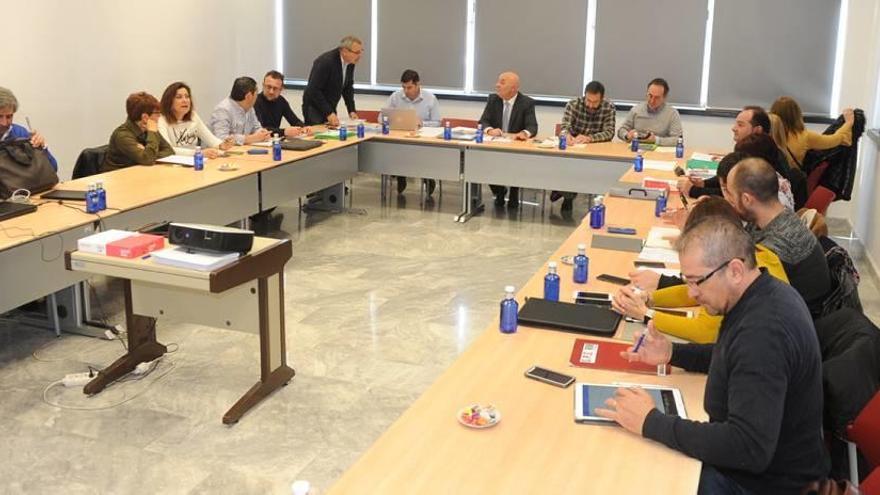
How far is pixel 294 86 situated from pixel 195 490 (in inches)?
302

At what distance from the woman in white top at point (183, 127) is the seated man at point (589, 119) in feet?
10.3

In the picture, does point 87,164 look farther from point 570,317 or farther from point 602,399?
point 602,399

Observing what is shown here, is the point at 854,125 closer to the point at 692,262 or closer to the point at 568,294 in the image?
the point at 568,294

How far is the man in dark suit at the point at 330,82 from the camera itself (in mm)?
8305

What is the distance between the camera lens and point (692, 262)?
2146mm

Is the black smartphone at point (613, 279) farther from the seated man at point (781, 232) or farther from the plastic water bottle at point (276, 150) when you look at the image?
the plastic water bottle at point (276, 150)

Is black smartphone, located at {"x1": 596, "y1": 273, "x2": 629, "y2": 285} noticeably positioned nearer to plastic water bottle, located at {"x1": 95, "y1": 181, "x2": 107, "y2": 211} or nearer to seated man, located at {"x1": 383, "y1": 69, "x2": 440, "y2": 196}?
plastic water bottle, located at {"x1": 95, "y1": 181, "x2": 107, "y2": 211}

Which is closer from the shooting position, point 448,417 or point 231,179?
point 448,417

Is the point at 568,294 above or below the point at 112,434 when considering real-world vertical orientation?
above

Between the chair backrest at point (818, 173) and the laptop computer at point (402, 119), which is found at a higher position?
the laptop computer at point (402, 119)

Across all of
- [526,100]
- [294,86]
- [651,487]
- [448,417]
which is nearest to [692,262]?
[651,487]

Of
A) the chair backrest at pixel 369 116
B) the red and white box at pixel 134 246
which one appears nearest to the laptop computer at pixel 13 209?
the red and white box at pixel 134 246

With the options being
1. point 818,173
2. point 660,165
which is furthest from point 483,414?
point 818,173

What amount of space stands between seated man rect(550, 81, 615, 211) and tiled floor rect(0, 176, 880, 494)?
5.34 feet
